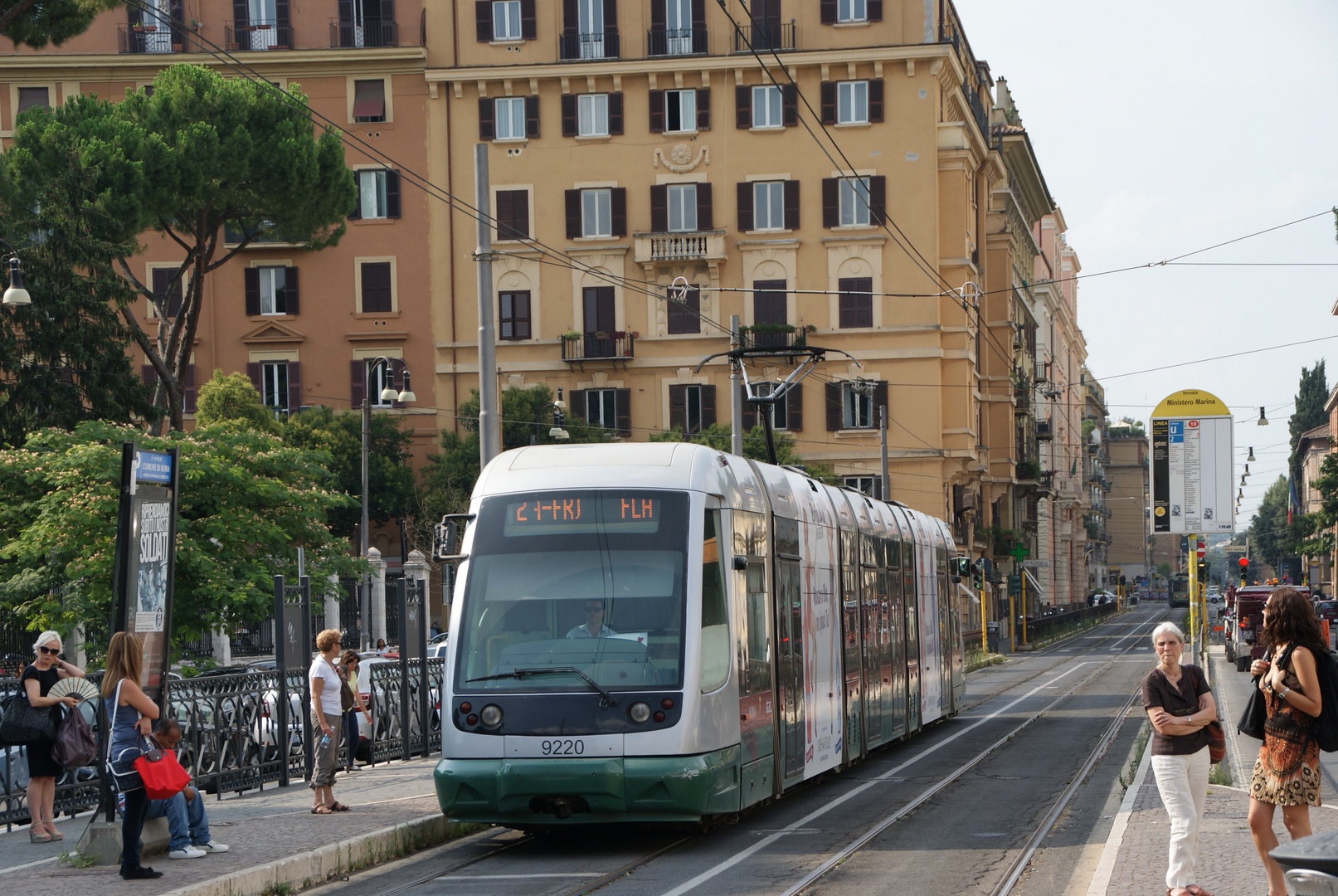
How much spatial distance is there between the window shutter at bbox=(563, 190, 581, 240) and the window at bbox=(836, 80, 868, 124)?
9142 millimetres

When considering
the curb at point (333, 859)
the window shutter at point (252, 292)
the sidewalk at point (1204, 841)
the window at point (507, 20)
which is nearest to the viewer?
the sidewalk at point (1204, 841)

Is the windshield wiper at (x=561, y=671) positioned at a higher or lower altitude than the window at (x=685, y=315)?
lower

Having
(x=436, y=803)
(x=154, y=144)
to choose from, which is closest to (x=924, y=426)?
(x=154, y=144)

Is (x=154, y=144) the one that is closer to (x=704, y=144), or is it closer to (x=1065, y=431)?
(x=704, y=144)

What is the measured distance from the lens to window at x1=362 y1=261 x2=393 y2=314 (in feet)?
185

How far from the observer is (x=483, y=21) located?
5556cm

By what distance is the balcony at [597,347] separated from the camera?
5491cm

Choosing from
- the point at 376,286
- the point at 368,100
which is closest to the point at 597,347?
the point at 376,286

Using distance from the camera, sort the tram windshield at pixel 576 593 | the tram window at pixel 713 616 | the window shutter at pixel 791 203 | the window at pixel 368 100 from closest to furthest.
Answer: the tram windshield at pixel 576 593 < the tram window at pixel 713 616 < the window shutter at pixel 791 203 < the window at pixel 368 100

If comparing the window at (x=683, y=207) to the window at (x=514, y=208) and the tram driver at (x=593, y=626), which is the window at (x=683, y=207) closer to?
the window at (x=514, y=208)

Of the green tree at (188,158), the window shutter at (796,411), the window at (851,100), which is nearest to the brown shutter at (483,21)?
the green tree at (188,158)

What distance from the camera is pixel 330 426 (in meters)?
51.9

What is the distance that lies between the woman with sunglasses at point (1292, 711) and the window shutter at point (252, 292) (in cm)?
5079

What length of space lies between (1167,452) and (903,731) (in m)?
4.87
